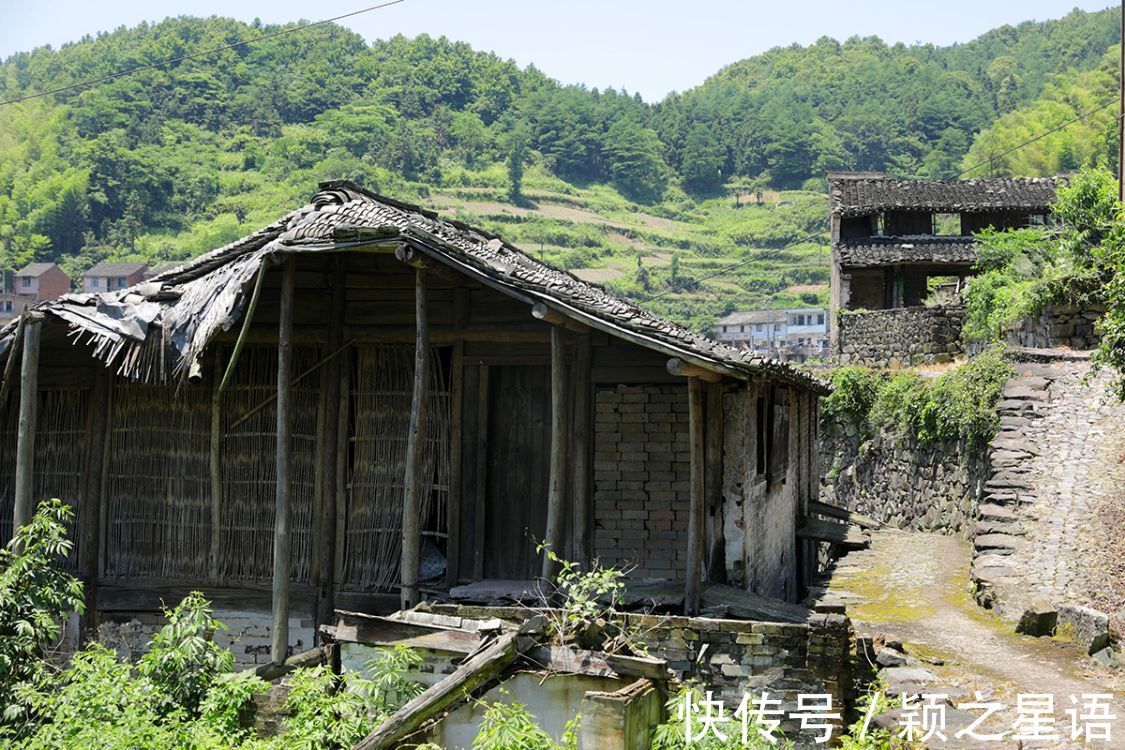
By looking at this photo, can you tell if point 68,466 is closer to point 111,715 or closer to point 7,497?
point 7,497

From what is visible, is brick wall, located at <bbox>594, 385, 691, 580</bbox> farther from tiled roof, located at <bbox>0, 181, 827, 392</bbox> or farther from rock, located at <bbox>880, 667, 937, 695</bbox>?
rock, located at <bbox>880, 667, 937, 695</bbox>

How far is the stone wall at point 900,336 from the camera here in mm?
24812

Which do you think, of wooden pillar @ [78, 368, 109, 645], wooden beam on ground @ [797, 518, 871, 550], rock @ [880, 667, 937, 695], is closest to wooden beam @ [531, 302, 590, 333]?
rock @ [880, 667, 937, 695]

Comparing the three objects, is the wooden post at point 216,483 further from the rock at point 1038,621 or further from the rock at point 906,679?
the rock at point 1038,621

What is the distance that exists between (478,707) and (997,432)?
1204cm

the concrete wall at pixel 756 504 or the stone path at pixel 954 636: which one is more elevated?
the concrete wall at pixel 756 504

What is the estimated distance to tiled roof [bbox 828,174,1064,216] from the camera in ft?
110

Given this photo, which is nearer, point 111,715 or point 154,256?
point 111,715

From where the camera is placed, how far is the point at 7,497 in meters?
11.4

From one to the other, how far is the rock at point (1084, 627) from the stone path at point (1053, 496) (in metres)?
0.44

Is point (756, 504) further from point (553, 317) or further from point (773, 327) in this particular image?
point (773, 327)

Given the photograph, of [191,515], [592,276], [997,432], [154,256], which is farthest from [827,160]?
[191,515]

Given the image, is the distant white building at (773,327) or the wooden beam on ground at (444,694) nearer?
the wooden beam on ground at (444,694)

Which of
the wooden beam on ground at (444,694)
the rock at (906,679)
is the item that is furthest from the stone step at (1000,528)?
the wooden beam on ground at (444,694)
